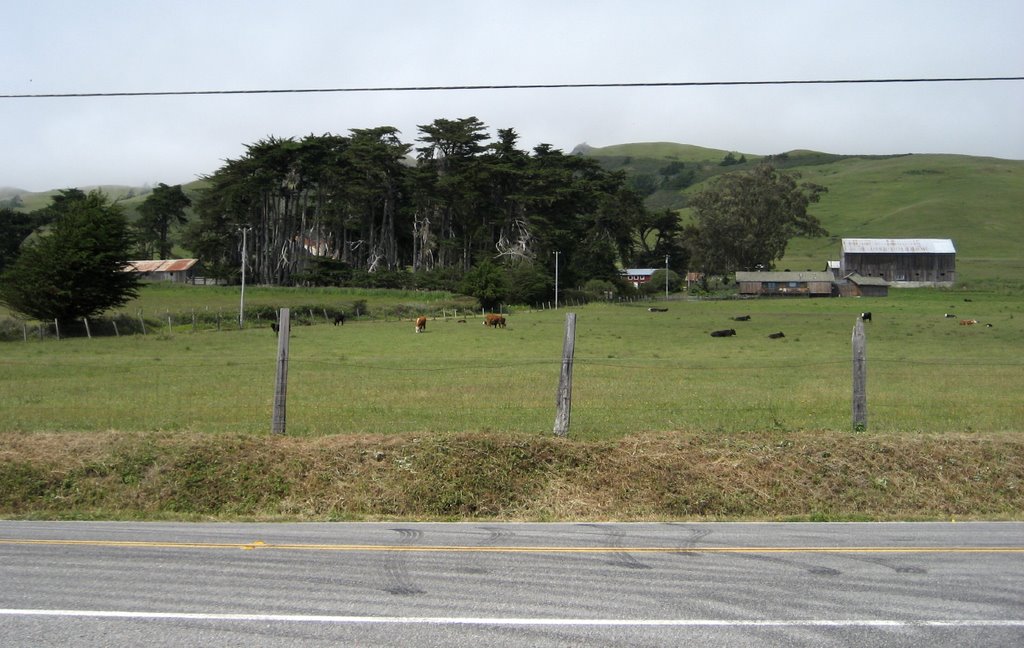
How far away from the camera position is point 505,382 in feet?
85.7

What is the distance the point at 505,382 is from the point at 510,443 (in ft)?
43.7

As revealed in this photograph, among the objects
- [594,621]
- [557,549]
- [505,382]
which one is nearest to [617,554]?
[557,549]

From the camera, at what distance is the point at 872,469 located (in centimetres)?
1245

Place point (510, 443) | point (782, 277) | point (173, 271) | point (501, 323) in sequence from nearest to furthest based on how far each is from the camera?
1. point (510, 443)
2. point (501, 323)
3. point (782, 277)
4. point (173, 271)

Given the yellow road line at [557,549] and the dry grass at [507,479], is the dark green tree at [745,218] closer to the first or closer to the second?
the dry grass at [507,479]

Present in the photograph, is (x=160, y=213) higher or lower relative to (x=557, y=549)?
higher

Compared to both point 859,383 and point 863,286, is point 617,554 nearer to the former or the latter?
point 859,383

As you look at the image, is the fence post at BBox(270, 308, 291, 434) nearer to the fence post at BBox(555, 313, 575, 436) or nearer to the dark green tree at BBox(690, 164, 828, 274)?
the fence post at BBox(555, 313, 575, 436)

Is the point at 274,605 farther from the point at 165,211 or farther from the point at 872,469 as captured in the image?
the point at 165,211

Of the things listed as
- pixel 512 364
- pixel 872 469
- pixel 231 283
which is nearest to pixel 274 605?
pixel 872 469

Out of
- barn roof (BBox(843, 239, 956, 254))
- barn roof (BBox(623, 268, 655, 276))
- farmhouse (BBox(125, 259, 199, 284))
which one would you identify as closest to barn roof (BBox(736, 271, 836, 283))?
barn roof (BBox(843, 239, 956, 254))

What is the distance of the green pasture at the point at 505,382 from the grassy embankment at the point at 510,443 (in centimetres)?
16

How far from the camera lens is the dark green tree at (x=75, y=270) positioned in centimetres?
5866

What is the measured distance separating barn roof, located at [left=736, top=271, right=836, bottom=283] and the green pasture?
68728mm
